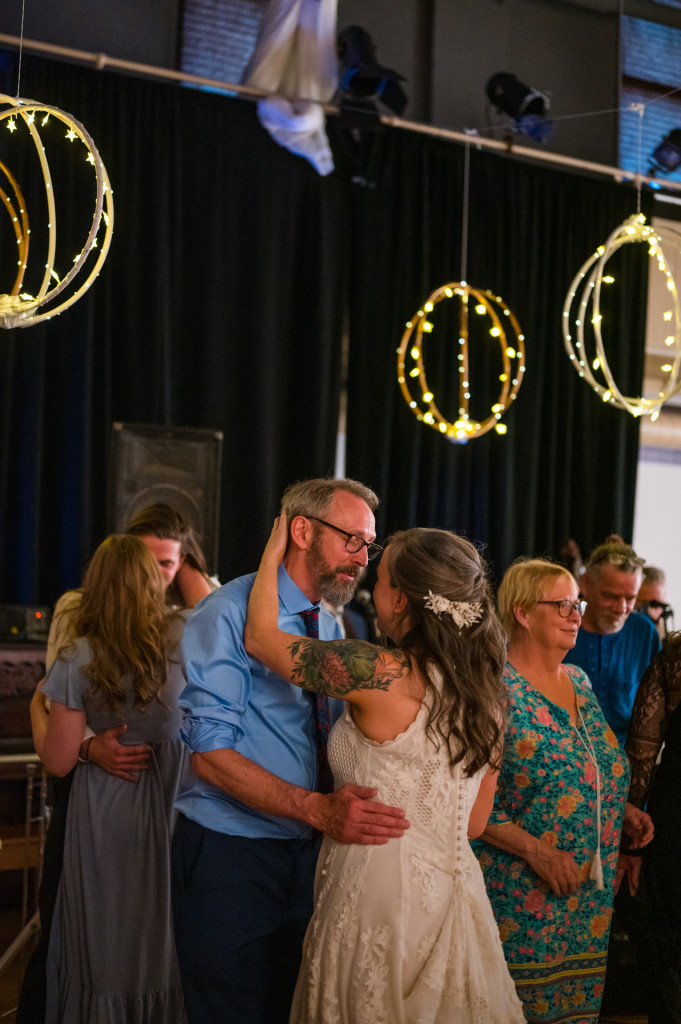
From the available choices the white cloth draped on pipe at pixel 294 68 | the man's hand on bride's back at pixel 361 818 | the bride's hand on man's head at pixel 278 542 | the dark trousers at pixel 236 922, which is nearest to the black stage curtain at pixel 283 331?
the white cloth draped on pipe at pixel 294 68

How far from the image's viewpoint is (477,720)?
2176 millimetres

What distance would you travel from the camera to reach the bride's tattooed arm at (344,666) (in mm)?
2152

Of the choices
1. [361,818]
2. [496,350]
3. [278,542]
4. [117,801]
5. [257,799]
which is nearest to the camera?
[361,818]

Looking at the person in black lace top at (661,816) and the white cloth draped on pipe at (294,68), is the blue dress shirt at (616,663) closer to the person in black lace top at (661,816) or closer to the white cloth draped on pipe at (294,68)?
the person in black lace top at (661,816)

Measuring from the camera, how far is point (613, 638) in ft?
14.7

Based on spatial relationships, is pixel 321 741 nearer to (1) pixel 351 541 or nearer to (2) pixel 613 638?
(1) pixel 351 541

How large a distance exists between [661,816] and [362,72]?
475 centimetres

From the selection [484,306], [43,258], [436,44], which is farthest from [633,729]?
[436,44]

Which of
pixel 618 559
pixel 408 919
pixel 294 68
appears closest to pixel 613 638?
pixel 618 559

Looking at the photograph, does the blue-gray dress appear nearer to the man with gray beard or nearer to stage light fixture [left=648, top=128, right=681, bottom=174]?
the man with gray beard

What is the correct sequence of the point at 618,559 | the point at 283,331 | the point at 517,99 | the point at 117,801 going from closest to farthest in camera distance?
the point at 117,801, the point at 618,559, the point at 283,331, the point at 517,99

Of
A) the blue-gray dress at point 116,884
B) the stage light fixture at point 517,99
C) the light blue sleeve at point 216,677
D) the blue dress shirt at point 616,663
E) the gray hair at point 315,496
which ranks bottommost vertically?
the blue-gray dress at point 116,884

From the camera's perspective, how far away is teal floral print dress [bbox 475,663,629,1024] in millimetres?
2748

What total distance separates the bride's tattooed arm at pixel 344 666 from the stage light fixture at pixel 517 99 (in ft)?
18.0
